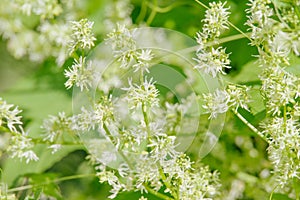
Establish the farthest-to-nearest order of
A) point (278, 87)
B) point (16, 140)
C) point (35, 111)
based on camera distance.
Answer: point (35, 111)
point (16, 140)
point (278, 87)

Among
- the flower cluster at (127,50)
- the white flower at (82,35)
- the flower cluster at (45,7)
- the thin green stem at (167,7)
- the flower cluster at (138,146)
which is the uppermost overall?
the thin green stem at (167,7)

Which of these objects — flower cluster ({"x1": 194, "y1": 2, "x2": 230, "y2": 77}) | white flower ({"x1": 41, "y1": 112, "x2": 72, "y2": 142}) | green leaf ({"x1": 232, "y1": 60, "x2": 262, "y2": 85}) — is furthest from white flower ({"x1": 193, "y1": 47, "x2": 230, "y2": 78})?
white flower ({"x1": 41, "y1": 112, "x2": 72, "y2": 142})

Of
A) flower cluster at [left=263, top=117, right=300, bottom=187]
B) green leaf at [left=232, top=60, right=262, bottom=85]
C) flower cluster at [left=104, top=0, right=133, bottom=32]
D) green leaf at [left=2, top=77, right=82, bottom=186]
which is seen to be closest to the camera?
flower cluster at [left=263, top=117, right=300, bottom=187]

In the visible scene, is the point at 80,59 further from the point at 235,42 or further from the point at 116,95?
the point at 235,42

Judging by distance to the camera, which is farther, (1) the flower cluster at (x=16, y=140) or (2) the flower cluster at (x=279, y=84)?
(1) the flower cluster at (x=16, y=140)

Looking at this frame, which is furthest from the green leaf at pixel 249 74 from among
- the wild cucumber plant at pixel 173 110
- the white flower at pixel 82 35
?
the white flower at pixel 82 35

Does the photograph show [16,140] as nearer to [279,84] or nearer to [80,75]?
[80,75]

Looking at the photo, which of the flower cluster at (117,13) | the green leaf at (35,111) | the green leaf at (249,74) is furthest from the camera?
the flower cluster at (117,13)

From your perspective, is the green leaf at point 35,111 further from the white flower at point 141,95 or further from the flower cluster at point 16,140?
the white flower at point 141,95

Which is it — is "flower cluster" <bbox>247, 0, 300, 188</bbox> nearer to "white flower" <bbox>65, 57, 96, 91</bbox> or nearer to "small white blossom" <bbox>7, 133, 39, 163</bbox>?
"white flower" <bbox>65, 57, 96, 91</bbox>

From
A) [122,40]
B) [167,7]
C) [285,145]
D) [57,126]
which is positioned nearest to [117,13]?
[167,7]

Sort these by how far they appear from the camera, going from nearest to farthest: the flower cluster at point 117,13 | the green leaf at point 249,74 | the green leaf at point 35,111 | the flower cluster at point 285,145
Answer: the flower cluster at point 285,145
the green leaf at point 249,74
the green leaf at point 35,111
the flower cluster at point 117,13
